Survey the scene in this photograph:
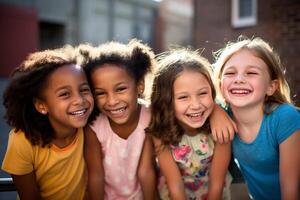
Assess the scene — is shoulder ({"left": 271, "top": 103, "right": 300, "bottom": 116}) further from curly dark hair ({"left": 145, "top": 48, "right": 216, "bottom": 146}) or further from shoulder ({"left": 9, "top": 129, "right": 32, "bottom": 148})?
shoulder ({"left": 9, "top": 129, "right": 32, "bottom": 148})

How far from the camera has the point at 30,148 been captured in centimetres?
213

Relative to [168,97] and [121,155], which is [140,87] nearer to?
[168,97]

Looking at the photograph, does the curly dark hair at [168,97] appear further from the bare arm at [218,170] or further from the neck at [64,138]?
the neck at [64,138]

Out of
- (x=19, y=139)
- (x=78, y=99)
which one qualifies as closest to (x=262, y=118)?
(x=78, y=99)

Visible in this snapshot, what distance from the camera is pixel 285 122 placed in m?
2.13

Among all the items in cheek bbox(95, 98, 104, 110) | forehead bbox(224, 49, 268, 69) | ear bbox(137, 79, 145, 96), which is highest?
forehead bbox(224, 49, 268, 69)

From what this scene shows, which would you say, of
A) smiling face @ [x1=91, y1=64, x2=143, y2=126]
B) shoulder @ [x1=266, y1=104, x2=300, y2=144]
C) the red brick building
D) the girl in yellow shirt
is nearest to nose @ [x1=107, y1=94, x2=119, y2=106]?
smiling face @ [x1=91, y1=64, x2=143, y2=126]

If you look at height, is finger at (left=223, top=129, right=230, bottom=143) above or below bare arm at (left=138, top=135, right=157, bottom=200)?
above

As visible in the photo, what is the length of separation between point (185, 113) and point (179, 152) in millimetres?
267

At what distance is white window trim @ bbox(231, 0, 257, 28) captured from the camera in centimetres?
787

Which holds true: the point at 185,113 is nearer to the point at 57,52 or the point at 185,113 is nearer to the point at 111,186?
the point at 111,186

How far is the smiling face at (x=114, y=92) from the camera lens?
2.25 metres

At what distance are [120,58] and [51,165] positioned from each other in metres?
0.77

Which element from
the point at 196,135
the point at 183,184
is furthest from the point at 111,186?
the point at 196,135
